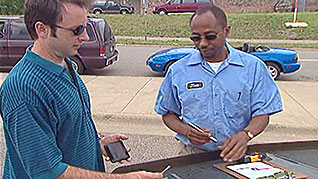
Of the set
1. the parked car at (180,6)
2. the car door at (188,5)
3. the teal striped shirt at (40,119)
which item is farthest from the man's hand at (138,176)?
the car door at (188,5)

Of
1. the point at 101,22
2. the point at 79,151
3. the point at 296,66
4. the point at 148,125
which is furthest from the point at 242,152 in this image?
the point at 101,22

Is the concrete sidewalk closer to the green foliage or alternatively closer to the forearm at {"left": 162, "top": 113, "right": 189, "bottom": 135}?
the forearm at {"left": 162, "top": 113, "right": 189, "bottom": 135}

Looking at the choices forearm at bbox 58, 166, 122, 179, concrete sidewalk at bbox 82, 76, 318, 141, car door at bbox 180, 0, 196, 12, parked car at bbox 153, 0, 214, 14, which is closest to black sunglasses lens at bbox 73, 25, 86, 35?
forearm at bbox 58, 166, 122, 179

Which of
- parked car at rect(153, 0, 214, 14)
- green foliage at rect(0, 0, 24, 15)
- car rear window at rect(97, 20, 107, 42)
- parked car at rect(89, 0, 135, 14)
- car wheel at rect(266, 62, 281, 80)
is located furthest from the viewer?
parked car at rect(89, 0, 135, 14)

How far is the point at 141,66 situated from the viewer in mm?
11461

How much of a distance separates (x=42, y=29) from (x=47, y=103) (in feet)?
0.90

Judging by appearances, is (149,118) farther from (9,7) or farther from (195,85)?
(9,7)

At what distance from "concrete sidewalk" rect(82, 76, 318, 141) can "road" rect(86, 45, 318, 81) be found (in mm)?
1414

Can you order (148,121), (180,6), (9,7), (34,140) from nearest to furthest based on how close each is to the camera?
(34,140) → (148,121) → (9,7) → (180,6)

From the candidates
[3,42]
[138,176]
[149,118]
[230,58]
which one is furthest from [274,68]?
[138,176]

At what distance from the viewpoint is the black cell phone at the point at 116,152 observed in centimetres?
188

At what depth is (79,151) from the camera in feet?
5.29

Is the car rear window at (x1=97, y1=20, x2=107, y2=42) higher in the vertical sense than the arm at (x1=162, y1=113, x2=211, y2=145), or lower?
lower

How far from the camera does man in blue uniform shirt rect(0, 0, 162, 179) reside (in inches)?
54.7
